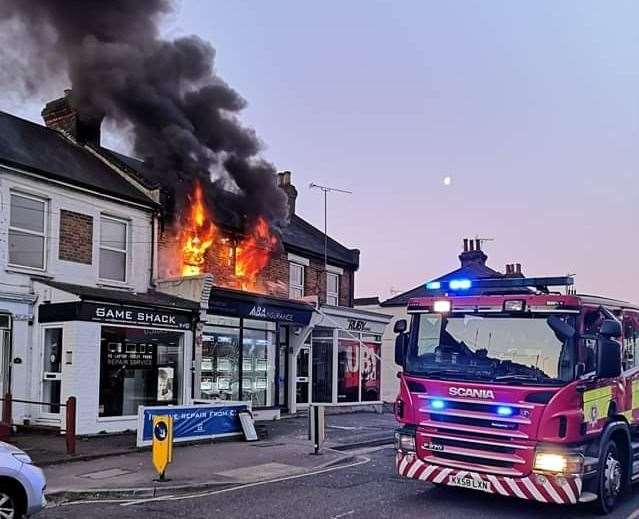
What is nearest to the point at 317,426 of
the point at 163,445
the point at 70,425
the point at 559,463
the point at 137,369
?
the point at 163,445

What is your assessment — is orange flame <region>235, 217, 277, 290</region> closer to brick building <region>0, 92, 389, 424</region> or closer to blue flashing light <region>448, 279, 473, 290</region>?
brick building <region>0, 92, 389, 424</region>

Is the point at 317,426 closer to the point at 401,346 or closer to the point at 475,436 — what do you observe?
the point at 401,346

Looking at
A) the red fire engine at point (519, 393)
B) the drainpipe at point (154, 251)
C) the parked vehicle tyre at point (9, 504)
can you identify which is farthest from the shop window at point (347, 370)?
the parked vehicle tyre at point (9, 504)

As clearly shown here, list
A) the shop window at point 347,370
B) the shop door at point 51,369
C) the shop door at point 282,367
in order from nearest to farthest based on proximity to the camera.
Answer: the shop door at point 51,369
the shop door at point 282,367
the shop window at point 347,370

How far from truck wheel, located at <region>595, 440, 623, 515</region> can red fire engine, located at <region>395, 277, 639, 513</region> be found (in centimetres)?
2

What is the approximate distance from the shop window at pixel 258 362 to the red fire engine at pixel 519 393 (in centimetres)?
1102

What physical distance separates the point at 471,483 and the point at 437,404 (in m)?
0.97

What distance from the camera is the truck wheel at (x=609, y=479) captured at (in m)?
8.05

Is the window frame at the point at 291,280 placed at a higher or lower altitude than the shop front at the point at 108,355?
higher

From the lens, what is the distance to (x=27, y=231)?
597 inches

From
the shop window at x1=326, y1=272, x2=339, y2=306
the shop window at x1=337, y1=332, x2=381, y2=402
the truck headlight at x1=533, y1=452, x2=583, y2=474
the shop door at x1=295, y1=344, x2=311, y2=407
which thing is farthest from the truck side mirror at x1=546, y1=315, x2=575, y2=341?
the shop window at x1=326, y1=272, x2=339, y2=306

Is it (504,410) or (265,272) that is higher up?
(265,272)

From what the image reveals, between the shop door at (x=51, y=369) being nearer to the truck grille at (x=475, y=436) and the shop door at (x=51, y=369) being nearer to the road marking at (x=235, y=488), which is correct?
the road marking at (x=235, y=488)

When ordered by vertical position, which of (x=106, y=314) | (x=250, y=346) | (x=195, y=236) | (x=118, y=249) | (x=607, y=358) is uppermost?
(x=195, y=236)
